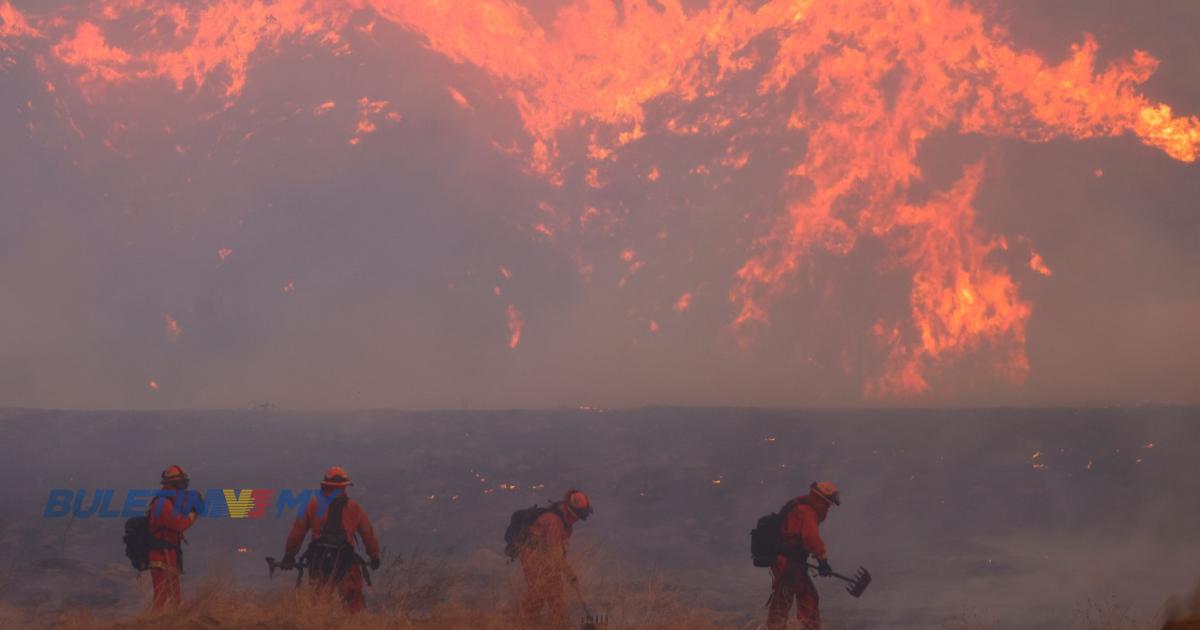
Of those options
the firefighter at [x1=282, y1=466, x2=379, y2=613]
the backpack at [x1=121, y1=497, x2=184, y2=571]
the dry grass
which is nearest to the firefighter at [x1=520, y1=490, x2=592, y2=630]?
the dry grass

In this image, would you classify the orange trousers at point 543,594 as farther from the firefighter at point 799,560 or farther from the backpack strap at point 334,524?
the firefighter at point 799,560

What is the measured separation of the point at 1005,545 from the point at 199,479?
36948 mm

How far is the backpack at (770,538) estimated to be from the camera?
11930 mm

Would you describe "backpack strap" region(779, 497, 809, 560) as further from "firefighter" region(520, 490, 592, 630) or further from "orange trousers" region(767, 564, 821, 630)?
"firefighter" region(520, 490, 592, 630)

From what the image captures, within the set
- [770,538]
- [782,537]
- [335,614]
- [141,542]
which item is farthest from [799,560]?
[141,542]

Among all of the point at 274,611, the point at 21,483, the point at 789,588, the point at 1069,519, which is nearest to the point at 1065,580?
the point at 1069,519

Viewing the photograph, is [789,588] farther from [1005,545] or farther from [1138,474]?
[1138,474]

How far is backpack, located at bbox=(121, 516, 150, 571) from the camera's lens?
39.7ft

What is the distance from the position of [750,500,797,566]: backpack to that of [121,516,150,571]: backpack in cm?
660

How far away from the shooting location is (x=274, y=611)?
9.73 meters

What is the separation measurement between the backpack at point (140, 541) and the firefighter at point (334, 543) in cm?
186

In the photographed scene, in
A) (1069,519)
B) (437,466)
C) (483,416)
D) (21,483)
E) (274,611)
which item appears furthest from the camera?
(483,416)

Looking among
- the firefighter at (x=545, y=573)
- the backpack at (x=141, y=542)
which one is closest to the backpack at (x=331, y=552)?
the firefighter at (x=545, y=573)

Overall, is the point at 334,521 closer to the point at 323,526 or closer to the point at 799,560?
the point at 323,526
